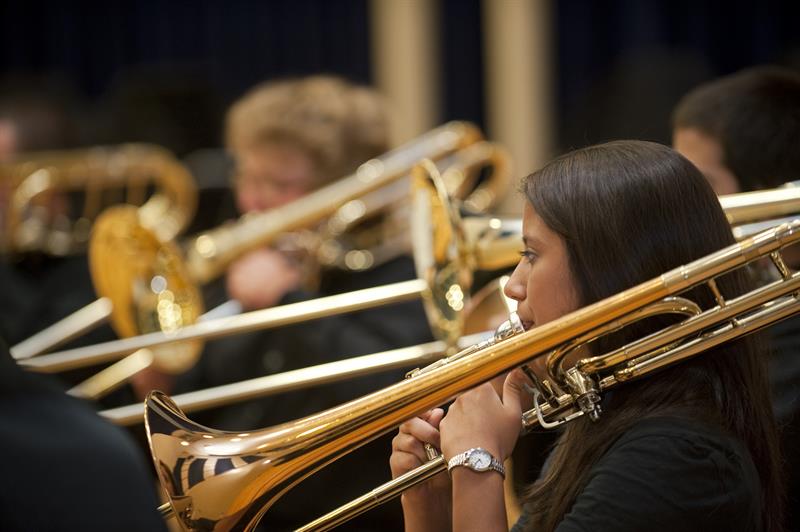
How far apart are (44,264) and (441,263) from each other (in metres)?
2.23

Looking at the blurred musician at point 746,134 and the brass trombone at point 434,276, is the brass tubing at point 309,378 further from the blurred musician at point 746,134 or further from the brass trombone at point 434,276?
the blurred musician at point 746,134

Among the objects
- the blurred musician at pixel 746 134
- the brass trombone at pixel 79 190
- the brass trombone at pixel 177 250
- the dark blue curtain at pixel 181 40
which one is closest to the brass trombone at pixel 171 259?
the brass trombone at pixel 177 250

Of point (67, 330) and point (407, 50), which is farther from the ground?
point (407, 50)

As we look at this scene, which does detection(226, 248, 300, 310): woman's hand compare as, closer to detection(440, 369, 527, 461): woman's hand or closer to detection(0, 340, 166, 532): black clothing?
detection(440, 369, 527, 461): woman's hand

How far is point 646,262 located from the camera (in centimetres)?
155

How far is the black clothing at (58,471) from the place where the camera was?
1.13 metres

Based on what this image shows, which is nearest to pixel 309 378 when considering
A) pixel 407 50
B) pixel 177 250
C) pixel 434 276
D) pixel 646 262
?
pixel 434 276

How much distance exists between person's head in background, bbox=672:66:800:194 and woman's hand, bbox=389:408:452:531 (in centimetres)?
78

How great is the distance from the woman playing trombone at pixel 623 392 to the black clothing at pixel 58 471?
51cm

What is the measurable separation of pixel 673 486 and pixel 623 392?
7.3 inches

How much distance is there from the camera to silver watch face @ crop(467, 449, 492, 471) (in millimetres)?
1528

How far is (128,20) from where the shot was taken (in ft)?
20.1

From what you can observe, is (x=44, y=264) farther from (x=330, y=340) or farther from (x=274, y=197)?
(x=330, y=340)

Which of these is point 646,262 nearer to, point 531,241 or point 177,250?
point 531,241
